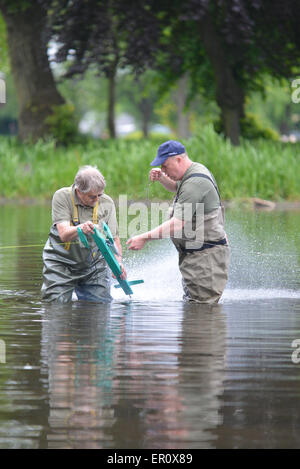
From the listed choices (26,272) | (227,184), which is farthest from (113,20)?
(26,272)

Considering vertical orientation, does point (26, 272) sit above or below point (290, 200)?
below

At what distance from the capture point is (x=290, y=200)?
959 inches

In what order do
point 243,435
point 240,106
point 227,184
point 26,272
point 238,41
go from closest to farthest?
1. point 243,435
2. point 26,272
3. point 227,184
4. point 238,41
5. point 240,106

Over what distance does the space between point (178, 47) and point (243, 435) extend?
91.6ft

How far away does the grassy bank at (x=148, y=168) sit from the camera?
24.4 meters

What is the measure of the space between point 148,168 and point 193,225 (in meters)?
15.4

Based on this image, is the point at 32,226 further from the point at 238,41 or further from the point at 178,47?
the point at 178,47

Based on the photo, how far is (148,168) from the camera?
25.3 m

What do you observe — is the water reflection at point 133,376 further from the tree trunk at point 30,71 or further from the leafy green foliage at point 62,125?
the tree trunk at point 30,71

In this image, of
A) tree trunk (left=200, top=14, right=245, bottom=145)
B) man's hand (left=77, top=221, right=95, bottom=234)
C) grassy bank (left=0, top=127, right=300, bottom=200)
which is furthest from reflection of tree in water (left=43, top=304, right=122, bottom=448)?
tree trunk (left=200, top=14, right=245, bottom=145)

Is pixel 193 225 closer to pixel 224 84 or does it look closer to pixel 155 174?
pixel 155 174

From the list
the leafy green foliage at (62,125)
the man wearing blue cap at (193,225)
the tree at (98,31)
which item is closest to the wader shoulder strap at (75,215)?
the man wearing blue cap at (193,225)

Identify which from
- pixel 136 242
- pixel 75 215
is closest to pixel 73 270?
pixel 75 215
